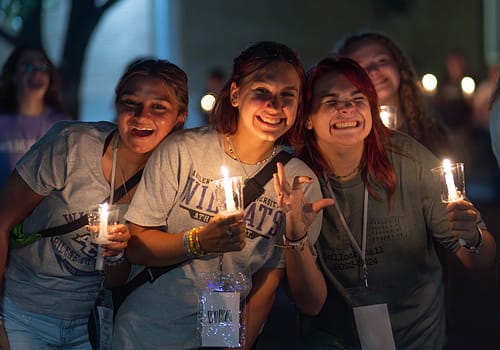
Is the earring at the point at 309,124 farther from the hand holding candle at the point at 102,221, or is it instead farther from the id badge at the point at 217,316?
the hand holding candle at the point at 102,221

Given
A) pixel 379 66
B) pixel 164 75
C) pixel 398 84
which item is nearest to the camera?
pixel 164 75

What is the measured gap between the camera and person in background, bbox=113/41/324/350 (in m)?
3.72

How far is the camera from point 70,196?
157 inches

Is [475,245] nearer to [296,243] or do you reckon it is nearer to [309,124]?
[296,243]

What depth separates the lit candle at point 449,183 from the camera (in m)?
3.71

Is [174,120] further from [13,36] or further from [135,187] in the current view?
[13,36]

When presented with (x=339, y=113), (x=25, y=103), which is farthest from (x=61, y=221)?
(x=25, y=103)

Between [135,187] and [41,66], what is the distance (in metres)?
2.89

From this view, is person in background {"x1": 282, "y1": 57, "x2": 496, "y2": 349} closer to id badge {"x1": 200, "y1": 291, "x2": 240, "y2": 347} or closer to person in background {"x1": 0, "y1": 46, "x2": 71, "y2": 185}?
id badge {"x1": 200, "y1": 291, "x2": 240, "y2": 347}

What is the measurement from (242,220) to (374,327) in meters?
0.98

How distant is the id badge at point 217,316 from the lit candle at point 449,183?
1.05 m

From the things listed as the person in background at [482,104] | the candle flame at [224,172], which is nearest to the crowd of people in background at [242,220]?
the candle flame at [224,172]

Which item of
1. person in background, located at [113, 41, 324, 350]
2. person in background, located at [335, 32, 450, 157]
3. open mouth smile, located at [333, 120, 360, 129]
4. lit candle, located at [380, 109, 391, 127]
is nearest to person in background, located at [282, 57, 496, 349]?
open mouth smile, located at [333, 120, 360, 129]

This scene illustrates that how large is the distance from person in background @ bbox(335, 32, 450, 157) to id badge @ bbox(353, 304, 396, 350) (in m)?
1.69
